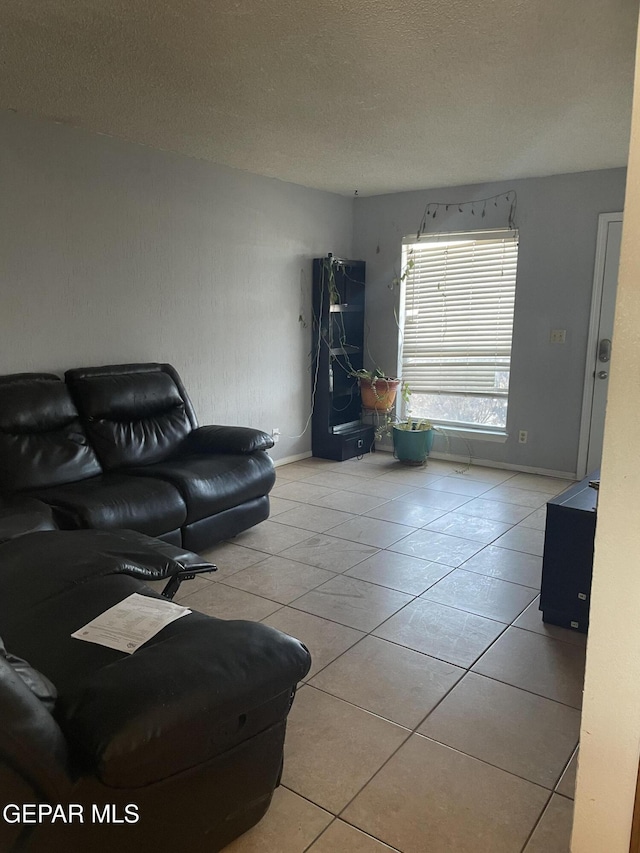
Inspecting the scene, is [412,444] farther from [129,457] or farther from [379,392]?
[129,457]

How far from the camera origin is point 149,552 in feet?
7.66

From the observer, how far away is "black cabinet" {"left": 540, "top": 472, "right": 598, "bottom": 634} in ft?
8.62

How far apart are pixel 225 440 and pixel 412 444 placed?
6.97 feet

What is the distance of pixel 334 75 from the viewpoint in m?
2.83

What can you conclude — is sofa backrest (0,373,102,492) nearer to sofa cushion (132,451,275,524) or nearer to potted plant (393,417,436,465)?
sofa cushion (132,451,275,524)

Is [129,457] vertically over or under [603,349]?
under

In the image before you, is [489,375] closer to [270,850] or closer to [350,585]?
[350,585]

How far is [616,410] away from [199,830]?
4.32 ft

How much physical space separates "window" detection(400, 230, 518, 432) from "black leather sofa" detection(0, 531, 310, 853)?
422 centimetres

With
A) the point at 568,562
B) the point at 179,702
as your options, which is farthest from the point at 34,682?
the point at 568,562

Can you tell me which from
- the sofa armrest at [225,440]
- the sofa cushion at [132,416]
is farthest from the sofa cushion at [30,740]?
the sofa armrest at [225,440]

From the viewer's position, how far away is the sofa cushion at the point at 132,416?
362cm

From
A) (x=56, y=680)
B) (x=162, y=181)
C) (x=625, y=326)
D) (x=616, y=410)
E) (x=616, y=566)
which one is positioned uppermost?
(x=162, y=181)

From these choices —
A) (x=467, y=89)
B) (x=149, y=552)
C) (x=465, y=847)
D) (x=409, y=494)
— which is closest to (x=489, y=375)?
(x=409, y=494)
